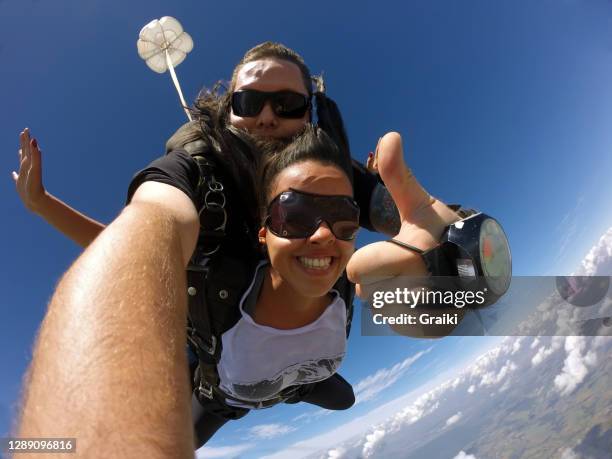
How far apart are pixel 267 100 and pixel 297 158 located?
799 millimetres

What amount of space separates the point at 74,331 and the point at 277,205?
1.36 m

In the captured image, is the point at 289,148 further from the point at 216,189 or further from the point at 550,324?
the point at 550,324

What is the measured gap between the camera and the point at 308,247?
6.55ft

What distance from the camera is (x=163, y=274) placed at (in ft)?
3.08

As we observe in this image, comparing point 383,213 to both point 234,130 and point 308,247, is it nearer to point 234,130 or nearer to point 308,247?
point 308,247

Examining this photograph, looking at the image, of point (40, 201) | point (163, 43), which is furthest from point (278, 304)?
point (163, 43)

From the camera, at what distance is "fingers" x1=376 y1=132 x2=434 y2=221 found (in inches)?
76.5

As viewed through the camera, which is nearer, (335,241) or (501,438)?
(335,241)

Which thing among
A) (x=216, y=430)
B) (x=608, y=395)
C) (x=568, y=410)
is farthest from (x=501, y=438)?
(x=216, y=430)

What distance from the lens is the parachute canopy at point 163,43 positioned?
6.42m

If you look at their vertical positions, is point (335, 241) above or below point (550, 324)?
below

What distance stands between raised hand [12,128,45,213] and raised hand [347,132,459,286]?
7.62 feet

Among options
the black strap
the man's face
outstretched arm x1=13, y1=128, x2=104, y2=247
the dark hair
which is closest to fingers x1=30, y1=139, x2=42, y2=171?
outstretched arm x1=13, y1=128, x2=104, y2=247

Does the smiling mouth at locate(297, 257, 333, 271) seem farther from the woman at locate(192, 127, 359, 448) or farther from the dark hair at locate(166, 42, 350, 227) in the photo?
the dark hair at locate(166, 42, 350, 227)
